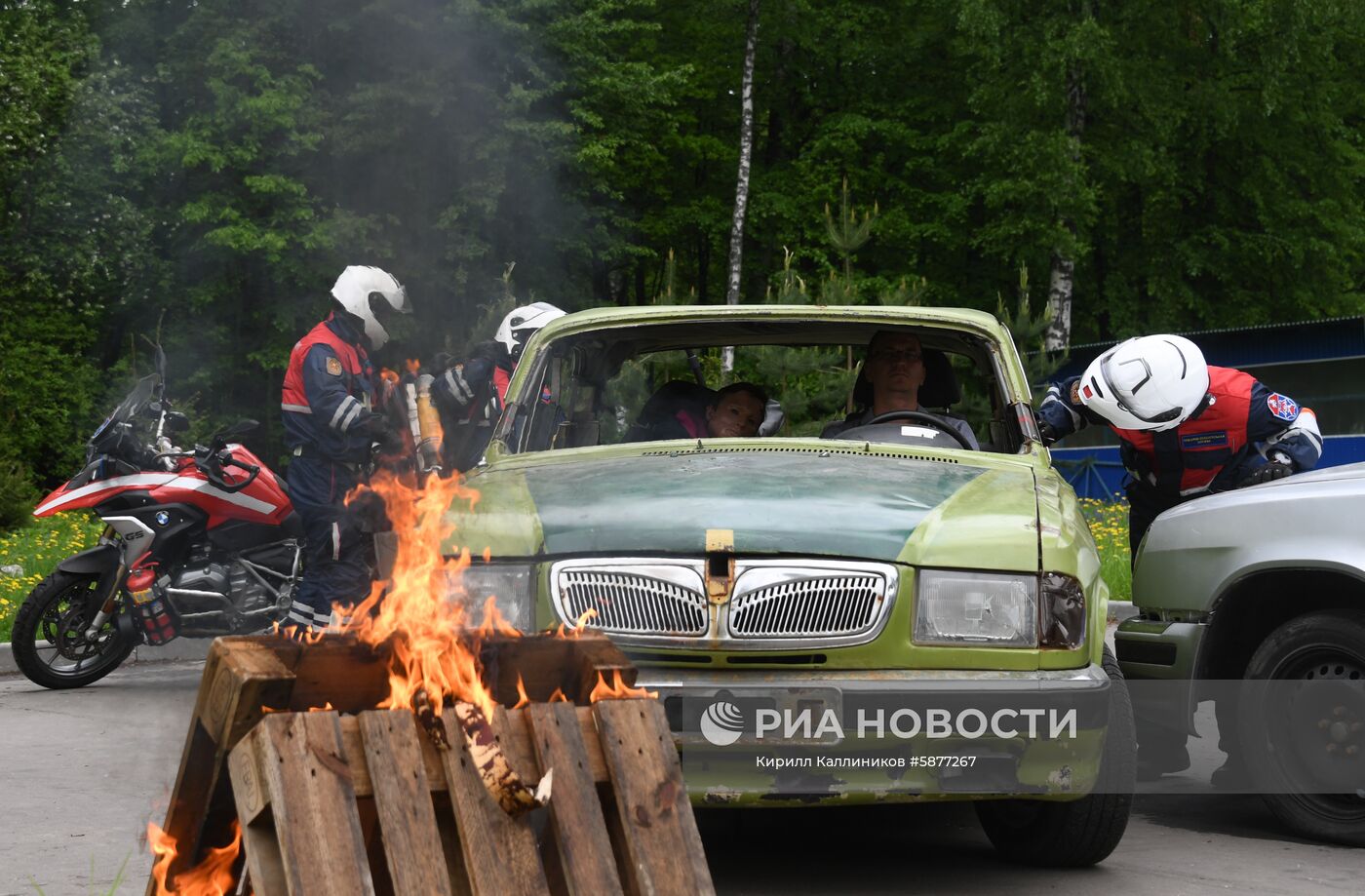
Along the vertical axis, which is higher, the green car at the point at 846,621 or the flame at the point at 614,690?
the flame at the point at 614,690

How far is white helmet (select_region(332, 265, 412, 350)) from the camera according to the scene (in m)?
8.17

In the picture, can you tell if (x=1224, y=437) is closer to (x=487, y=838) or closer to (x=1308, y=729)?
(x=1308, y=729)

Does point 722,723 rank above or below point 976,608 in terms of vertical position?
below

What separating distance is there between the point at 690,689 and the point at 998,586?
2.80ft

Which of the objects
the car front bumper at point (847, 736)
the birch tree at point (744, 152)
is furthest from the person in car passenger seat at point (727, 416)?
the birch tree at point (744, 152)

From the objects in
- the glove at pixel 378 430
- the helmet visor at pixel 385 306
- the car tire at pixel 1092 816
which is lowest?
the car tire at pixel 1092 816

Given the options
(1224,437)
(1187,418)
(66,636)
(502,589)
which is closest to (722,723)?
(502,589)

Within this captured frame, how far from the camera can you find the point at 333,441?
815 cm

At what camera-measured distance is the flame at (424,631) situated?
3.36m

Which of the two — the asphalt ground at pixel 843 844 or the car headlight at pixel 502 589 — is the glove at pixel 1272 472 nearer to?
the asphalt ground at pixel 843 844

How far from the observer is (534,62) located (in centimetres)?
3453

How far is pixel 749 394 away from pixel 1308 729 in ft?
8.63

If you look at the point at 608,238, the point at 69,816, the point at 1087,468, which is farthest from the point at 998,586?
the point at 608,238

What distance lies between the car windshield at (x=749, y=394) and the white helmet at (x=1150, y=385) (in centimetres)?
47
